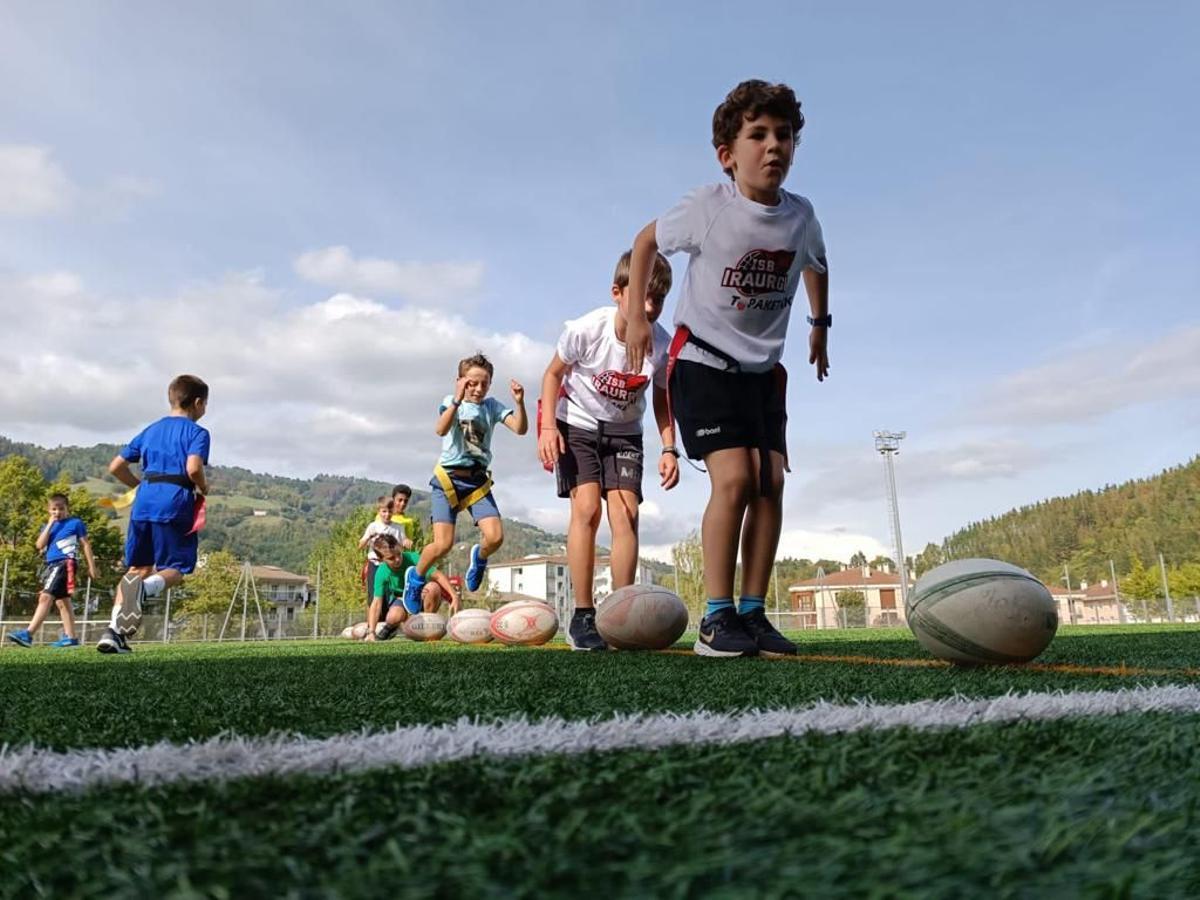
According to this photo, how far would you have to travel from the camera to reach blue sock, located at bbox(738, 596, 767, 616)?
13.9 ft

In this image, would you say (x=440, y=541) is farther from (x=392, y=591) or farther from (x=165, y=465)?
(x=165, y=465)

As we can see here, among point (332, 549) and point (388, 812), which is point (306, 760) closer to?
point (388, 812)

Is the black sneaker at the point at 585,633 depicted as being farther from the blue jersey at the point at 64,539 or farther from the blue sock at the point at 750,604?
the blue jersey at the point at 64,539

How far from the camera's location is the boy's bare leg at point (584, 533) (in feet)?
18.5

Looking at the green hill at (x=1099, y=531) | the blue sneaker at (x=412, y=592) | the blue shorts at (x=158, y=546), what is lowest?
the blue sneaker at (x=412, y=592)

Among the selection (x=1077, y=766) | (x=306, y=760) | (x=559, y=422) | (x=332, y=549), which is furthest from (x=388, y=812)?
(x=332, y=549)

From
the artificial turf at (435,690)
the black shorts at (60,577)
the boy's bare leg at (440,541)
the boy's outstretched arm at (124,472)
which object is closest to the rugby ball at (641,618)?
the artificial turf at (435,690)

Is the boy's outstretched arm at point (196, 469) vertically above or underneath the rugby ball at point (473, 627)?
above

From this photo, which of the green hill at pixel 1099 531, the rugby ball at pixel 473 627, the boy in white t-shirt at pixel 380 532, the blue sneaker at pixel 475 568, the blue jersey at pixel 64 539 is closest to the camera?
the rugby ball at pixel 473 627

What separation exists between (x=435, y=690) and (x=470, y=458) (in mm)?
6242

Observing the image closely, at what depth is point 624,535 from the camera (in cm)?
562

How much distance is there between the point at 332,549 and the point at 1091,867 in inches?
2755

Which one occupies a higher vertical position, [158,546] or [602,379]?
[602,379]

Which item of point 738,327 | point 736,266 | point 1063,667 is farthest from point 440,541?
point 1063,667
